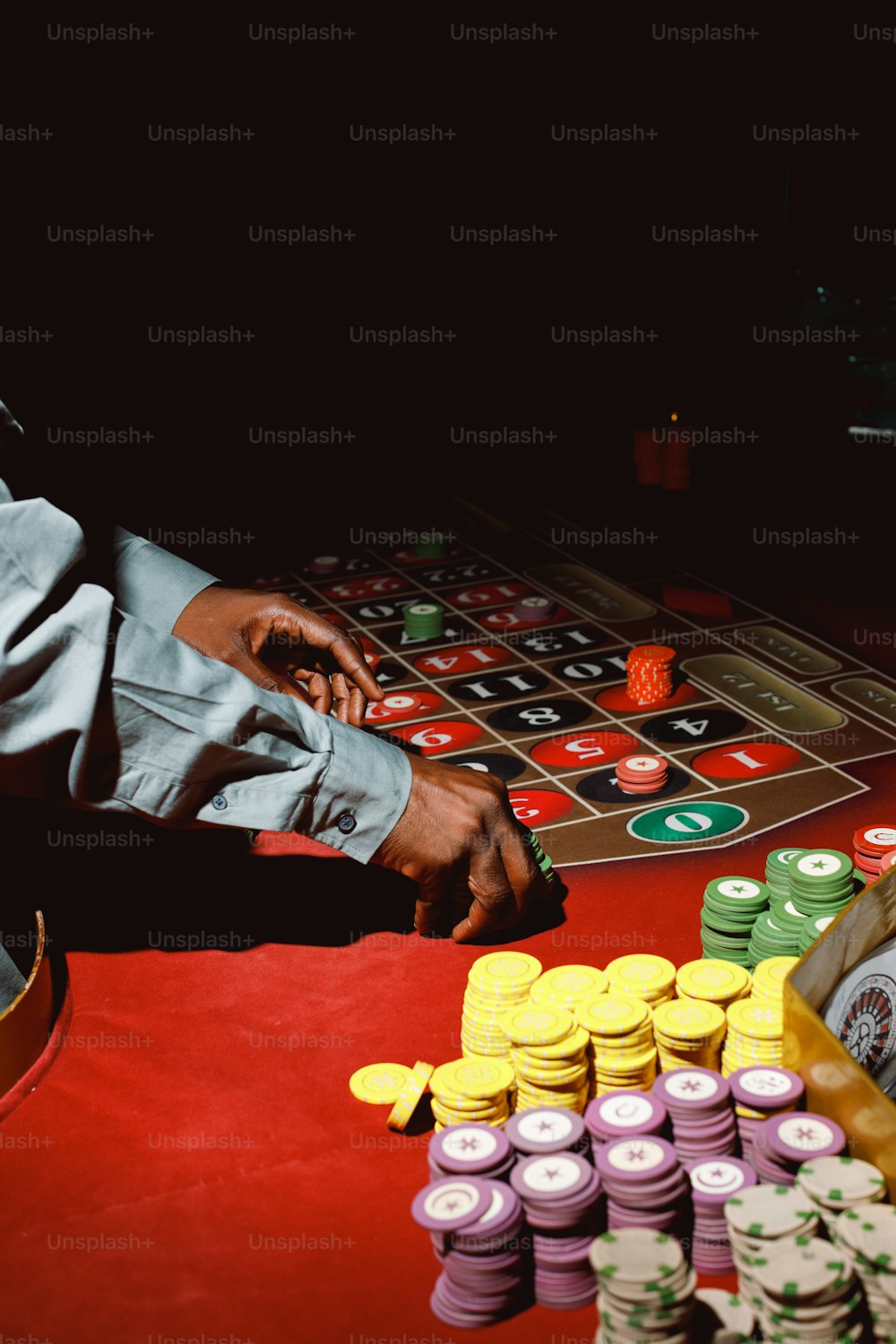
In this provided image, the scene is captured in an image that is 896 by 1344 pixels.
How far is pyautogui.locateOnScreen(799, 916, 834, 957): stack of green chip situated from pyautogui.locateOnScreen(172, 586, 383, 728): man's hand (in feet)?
3.35

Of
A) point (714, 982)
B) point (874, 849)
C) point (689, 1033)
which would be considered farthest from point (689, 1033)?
point (874, 849)

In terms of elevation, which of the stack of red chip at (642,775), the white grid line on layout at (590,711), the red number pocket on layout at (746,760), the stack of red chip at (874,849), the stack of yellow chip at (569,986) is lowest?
the white grid line on layout at (590,711)

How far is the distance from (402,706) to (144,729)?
4.97ft

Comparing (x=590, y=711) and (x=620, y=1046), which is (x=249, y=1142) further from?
(x=590, y=711)

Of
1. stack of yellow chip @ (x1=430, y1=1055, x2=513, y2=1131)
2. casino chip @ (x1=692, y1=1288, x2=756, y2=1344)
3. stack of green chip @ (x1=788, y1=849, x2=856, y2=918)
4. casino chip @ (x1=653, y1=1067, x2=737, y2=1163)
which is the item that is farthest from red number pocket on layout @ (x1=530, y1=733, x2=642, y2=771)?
casino chip @ (x1=692, y1=1288, x2=756, y2=1344)

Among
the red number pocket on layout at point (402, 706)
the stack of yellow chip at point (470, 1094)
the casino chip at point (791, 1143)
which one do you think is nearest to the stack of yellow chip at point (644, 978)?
the stack of yellow chip at point (470, 1094)

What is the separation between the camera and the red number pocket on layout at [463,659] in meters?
3.53

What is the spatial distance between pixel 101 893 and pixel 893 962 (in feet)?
4.68

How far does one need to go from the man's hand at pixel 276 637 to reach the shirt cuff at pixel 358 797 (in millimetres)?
730

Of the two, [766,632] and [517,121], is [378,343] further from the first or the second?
[766,632]

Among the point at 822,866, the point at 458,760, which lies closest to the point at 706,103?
the point at 458,760

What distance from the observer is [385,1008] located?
80.9 inches

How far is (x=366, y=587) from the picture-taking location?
4.20m

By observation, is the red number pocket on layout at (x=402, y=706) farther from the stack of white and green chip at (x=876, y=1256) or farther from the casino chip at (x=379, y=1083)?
the stack of white and green chip at (x=876, y=1256)
